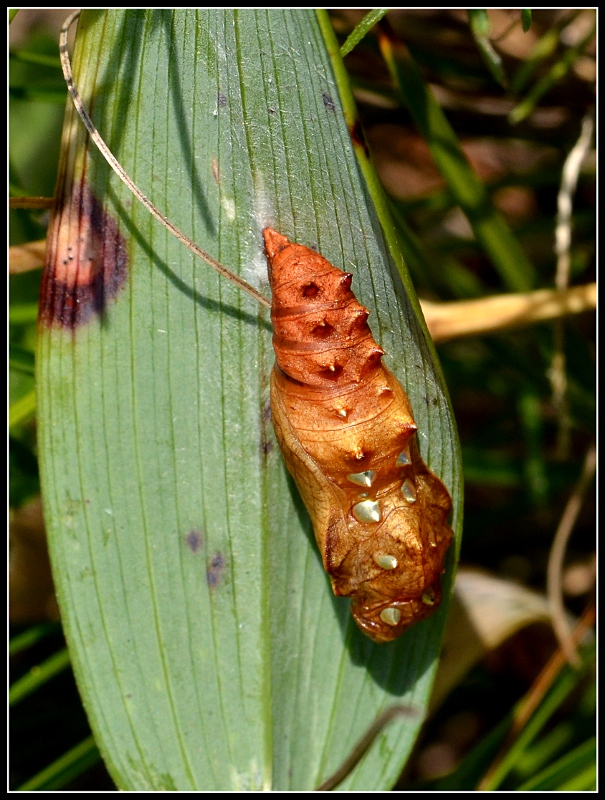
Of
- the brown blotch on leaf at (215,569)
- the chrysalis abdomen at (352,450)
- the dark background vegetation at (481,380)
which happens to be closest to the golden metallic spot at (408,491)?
the chrysalis abdomen at (352,450)

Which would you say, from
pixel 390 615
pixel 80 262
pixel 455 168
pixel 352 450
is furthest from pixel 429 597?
pixel 455 168

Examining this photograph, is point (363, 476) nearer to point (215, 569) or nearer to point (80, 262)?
point (215, 569)

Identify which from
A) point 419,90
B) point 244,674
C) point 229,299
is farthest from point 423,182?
point 244,674

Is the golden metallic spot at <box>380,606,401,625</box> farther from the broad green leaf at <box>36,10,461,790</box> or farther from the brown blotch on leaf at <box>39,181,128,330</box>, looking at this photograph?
the brown blotch on leaf at <box>39,181,128,330</box>

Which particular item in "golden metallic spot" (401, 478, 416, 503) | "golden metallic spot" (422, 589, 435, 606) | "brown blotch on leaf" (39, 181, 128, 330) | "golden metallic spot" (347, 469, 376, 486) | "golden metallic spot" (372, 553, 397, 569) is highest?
"brown blotch on leaf" (39, 181, 128, 330)

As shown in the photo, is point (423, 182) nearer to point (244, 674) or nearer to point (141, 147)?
point (141, 147)

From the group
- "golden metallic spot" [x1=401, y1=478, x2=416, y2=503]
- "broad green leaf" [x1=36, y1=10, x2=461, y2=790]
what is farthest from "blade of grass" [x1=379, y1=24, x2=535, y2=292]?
"golden metallic spot" [x1=401, y1=478, x2=416, y2=503]

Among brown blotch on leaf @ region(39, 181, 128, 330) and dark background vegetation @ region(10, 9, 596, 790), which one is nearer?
brown blotch on leaf @ region(39, 181, 128, 330)
